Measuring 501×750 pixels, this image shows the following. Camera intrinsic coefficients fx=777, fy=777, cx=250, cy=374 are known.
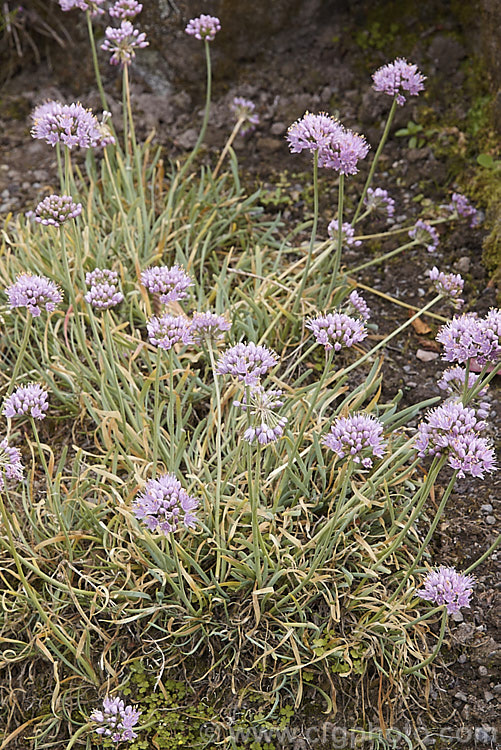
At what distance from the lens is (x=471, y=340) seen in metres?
1.95

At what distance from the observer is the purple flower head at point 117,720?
207 centimetres

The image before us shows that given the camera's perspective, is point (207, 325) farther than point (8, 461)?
Yes

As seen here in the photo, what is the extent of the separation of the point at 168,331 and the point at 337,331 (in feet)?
1.45

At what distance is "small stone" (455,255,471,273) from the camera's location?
11.1 feet

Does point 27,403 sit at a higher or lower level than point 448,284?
lower

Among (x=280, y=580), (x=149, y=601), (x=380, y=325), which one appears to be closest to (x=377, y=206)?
(x=380, y=325)

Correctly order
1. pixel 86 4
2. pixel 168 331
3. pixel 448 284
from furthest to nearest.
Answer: pixel 86 4
pixel 448 284
pixel 168 331

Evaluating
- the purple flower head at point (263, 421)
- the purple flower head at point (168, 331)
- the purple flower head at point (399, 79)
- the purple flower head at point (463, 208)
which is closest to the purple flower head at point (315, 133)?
the purple flower head at point (399, 79)

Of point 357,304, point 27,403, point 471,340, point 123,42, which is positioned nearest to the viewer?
point 471,340

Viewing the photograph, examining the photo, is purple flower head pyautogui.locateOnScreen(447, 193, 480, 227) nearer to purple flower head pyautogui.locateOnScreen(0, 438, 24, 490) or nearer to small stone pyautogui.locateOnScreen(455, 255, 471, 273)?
small stone pyautogui.locateOnScreen(455, 255, 471, 273)

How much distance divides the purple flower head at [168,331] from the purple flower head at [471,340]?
2.23 feet

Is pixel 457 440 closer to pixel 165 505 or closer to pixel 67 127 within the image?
pixel 165 505

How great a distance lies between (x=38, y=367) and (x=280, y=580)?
1.22 meters

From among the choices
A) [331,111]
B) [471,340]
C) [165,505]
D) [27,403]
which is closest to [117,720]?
[165,505]
